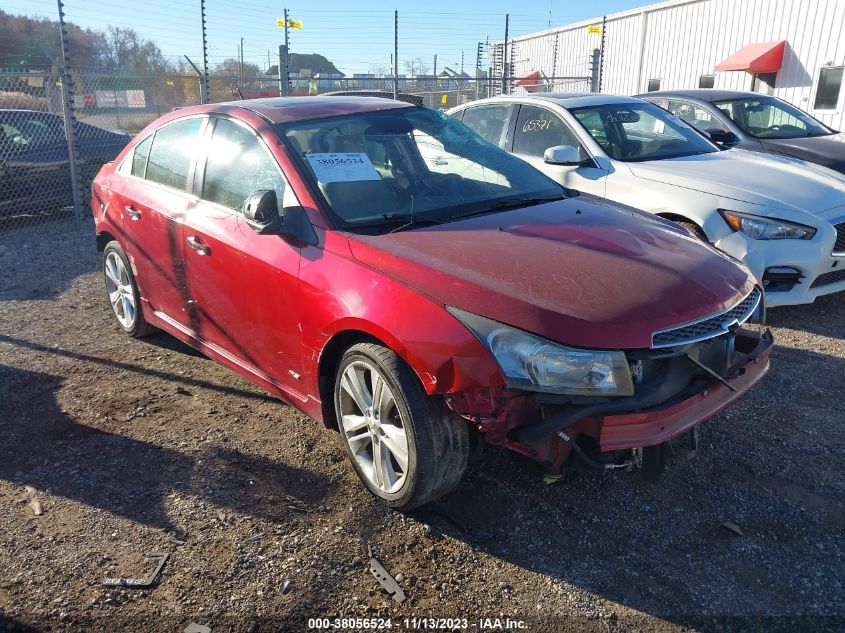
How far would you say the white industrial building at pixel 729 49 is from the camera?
16.5 metres

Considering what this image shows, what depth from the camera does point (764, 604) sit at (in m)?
2.47

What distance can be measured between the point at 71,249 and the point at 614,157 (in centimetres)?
635

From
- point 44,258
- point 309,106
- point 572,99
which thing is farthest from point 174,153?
point 44,258

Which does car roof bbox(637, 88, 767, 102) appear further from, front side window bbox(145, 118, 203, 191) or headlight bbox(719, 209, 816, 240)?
front side window bbox(145, 118, 203, 191)

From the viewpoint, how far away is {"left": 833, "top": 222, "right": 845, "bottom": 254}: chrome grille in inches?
199

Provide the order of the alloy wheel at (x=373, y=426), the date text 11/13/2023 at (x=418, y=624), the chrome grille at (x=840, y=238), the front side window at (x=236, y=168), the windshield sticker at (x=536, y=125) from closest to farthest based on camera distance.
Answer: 1. the date text 11/13/2023 at (x=418, y=624)
2. the alloy wheel at (x=373, y=426)
3. the front side window at (x=236, y=168)
4. the chrome grille at (x=840, y=238)
5. the windshield sticker at (x=536, y=125)

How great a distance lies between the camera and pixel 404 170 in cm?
368

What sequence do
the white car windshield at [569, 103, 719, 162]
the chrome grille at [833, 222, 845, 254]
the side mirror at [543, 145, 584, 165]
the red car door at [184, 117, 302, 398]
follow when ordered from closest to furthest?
the red car door at [184, 117, 302, 398]
the chrome grille at [833, 222, 845, 254]
the side mirror at [543, 145, 584, 165]
the white car windshield at [569, 103, 719, 162]

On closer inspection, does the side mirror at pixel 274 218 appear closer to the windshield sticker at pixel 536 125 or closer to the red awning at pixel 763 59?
the windshield sticker at pixel 536 125

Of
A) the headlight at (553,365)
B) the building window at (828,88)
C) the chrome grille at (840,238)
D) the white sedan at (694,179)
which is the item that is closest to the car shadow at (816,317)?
the white sedan at (694,179)

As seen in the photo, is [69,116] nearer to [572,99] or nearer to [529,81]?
[572,99]

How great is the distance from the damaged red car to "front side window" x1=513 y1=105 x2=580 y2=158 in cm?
213

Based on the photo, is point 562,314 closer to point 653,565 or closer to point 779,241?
point 653,565

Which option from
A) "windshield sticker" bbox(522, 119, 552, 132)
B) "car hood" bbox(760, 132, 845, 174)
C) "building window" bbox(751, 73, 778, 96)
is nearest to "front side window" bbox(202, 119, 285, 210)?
"windshield sticker" bbox(522, 119, 552, 132)
